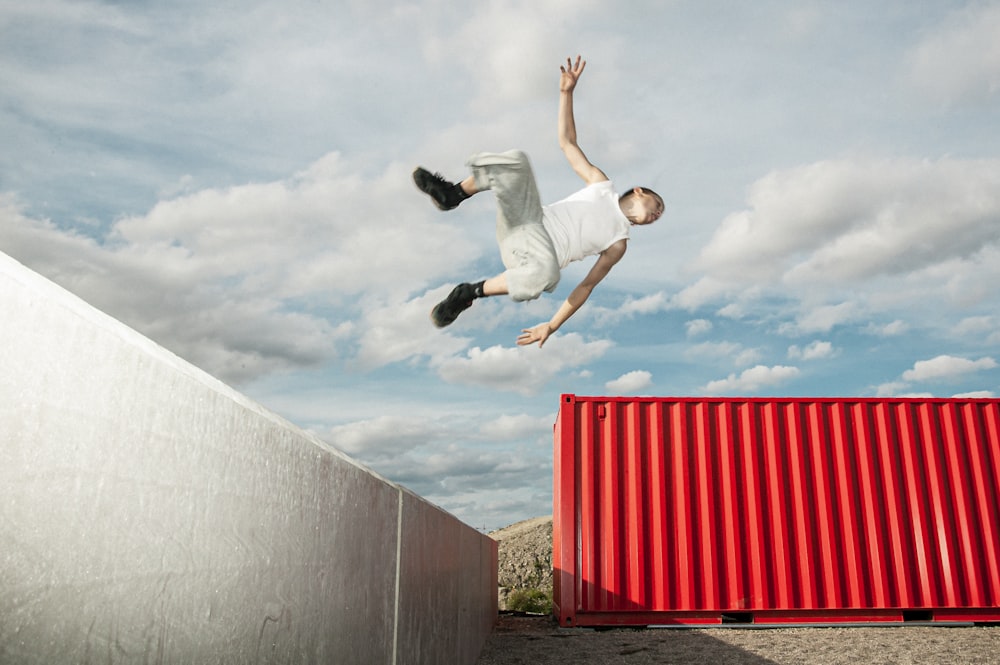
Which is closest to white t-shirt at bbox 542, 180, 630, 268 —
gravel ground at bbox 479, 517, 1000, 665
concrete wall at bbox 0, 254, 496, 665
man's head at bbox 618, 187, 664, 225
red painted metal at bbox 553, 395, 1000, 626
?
man's head at bbox 618, 187, 664, 225

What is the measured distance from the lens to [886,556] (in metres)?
7.86

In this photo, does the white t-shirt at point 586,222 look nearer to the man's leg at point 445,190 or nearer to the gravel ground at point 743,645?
the man's leg at point 445,190

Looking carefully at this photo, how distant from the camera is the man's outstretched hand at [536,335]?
9.97ft

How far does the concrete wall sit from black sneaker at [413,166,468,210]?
146cm

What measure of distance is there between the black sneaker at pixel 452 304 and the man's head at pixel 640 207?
0.68 metres

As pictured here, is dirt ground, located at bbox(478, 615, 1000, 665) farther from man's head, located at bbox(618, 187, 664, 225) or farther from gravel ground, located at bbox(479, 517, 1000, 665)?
man's head, located at bbox(618, 187, 664, 225)

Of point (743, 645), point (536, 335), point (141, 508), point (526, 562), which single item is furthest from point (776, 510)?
point (526, 562)

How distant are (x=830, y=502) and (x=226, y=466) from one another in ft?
26.3

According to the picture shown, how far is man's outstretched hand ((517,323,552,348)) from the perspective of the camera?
3.04m

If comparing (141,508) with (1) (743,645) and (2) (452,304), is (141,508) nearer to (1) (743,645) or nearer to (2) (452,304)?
(2) (452,304)

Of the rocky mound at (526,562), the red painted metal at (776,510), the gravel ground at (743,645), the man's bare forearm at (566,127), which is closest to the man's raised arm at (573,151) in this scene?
the man's bare forearm at (566,127)

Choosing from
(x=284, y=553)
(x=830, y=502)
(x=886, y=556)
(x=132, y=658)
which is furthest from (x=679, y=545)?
(x=132, y=658)

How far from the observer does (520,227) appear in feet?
8.89

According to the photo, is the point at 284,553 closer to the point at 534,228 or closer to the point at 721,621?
the point at 534,228
